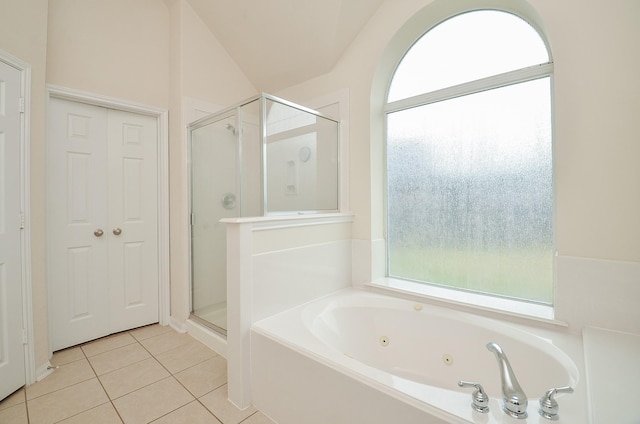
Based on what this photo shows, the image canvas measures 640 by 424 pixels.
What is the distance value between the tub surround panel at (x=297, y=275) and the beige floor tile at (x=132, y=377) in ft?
2.78

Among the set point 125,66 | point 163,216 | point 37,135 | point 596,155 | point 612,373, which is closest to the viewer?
point 612,373

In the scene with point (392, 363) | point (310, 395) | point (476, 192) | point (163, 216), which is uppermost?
point (476, 192)

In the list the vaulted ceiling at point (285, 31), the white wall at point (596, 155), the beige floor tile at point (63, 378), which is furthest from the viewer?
the vaulted ceiling at point (285, 31)

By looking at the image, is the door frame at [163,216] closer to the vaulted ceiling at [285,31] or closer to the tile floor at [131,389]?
the tile floor at [131,389]

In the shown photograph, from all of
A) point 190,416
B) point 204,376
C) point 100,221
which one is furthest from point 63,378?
point 100,221

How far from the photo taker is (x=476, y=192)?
1863 millimetres

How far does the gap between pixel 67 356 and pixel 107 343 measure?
0.24 m

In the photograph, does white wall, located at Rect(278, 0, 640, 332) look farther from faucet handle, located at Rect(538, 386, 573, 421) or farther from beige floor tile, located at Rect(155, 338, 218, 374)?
beige floor tile, located at Rect(155, 338, 218, 374)

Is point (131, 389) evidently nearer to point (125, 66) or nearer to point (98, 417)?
point (98, 417)

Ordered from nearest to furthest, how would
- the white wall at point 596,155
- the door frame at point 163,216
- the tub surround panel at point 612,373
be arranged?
1. the tub surround panel at point 612,373
2. the white wall at point 596,155
3. the door frame at point 163,216

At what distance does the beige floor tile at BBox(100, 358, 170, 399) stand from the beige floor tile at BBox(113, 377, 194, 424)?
0.19 feet

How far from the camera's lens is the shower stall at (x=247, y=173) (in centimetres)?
186

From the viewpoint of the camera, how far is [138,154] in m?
2.43

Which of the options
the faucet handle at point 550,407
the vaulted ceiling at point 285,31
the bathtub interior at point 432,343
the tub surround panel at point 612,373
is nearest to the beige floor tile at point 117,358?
the bathtub interior at point 432,343
